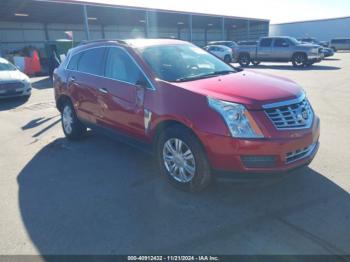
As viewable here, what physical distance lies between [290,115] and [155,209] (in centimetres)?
175

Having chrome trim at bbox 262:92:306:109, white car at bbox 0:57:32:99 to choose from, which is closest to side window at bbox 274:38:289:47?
white car at bbox 0:57:32:99

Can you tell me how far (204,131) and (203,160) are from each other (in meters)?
0.33

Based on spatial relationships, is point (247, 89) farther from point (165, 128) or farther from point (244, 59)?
point (244, 59)

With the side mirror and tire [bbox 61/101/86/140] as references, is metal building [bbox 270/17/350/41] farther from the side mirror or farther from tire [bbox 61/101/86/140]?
the side mirror

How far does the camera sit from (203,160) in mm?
3369

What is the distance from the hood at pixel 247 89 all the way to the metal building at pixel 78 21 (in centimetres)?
2332

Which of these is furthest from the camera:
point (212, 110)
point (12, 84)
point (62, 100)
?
point (12, 84)

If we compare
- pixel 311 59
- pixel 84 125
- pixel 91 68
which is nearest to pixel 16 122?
pixel 84 125

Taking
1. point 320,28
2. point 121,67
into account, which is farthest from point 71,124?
point 320,28

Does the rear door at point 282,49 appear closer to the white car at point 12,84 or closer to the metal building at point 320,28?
the white car at point 12,84

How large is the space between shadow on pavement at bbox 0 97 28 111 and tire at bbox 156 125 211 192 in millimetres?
7707

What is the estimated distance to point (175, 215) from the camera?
10.7ft

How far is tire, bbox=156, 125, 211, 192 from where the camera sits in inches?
134

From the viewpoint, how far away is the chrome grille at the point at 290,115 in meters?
3.19
